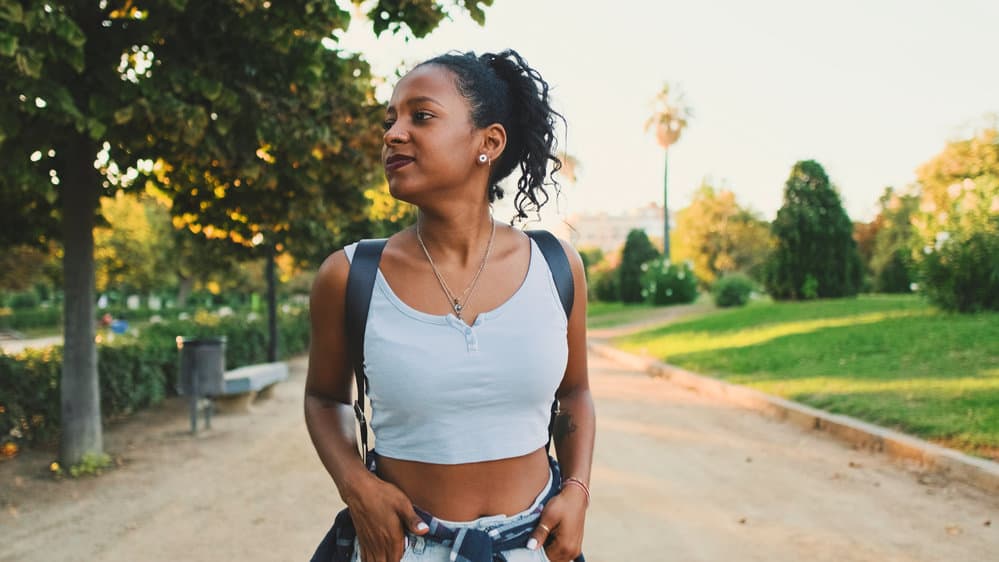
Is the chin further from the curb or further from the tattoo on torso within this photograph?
the curb

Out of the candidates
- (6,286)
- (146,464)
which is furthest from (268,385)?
(6,286)

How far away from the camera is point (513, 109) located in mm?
1848

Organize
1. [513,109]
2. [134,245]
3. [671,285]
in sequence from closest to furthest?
1. [513,109]
2. [671,285]
3. [134,245]

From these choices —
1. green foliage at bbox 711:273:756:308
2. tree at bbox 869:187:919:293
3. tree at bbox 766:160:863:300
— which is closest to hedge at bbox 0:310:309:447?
tree at bbox 766:160:863:300

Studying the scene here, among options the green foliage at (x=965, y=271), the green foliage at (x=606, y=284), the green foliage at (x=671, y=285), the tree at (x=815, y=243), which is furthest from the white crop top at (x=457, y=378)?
the green foliage at (x=606, y=284)

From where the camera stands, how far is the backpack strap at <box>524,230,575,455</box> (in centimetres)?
176

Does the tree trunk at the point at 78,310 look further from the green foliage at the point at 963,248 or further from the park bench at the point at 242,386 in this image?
the green foliage at the point at 963,248

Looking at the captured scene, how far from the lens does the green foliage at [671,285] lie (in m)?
36.2

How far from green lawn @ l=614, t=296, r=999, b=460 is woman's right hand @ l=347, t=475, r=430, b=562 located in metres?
6.59

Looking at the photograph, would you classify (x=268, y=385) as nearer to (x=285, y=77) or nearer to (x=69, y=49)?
(x=285, y=77)

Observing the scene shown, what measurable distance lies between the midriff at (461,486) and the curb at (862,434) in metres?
5.77

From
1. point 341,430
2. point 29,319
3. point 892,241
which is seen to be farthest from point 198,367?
point 892,241

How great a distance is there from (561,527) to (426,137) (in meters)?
0.88

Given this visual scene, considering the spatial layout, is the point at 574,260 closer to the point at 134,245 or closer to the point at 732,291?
the point at 732,291
